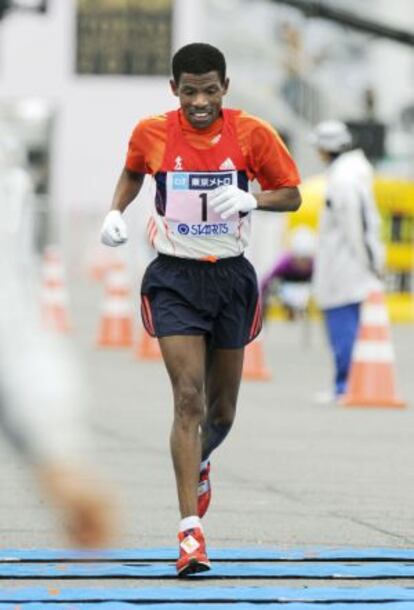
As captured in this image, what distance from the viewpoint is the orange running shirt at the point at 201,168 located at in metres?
7.59

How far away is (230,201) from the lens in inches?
293

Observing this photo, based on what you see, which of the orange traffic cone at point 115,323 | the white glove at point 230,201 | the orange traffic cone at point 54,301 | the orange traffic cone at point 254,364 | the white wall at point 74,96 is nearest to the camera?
the white glove at point 230,201

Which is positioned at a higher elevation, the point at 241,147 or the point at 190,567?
the point at 241,147

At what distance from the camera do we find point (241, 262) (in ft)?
25.4

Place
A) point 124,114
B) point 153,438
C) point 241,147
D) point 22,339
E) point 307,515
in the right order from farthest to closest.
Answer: point 124,114, point 153,438, point 307,515, point 241,147, point 22,339

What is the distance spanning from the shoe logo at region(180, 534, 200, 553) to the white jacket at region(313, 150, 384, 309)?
7289 millimetres

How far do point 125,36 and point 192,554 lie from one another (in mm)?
41994

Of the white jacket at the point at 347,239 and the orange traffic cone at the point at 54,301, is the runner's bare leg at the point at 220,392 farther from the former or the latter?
the orange traffic cone at the point at 54,301

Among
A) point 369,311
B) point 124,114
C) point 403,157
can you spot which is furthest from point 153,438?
point 124,114

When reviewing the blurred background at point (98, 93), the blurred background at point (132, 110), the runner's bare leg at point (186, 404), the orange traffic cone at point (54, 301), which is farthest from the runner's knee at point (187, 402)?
the blurred background at point (98, 93)

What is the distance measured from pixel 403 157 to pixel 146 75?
20.2 ft
